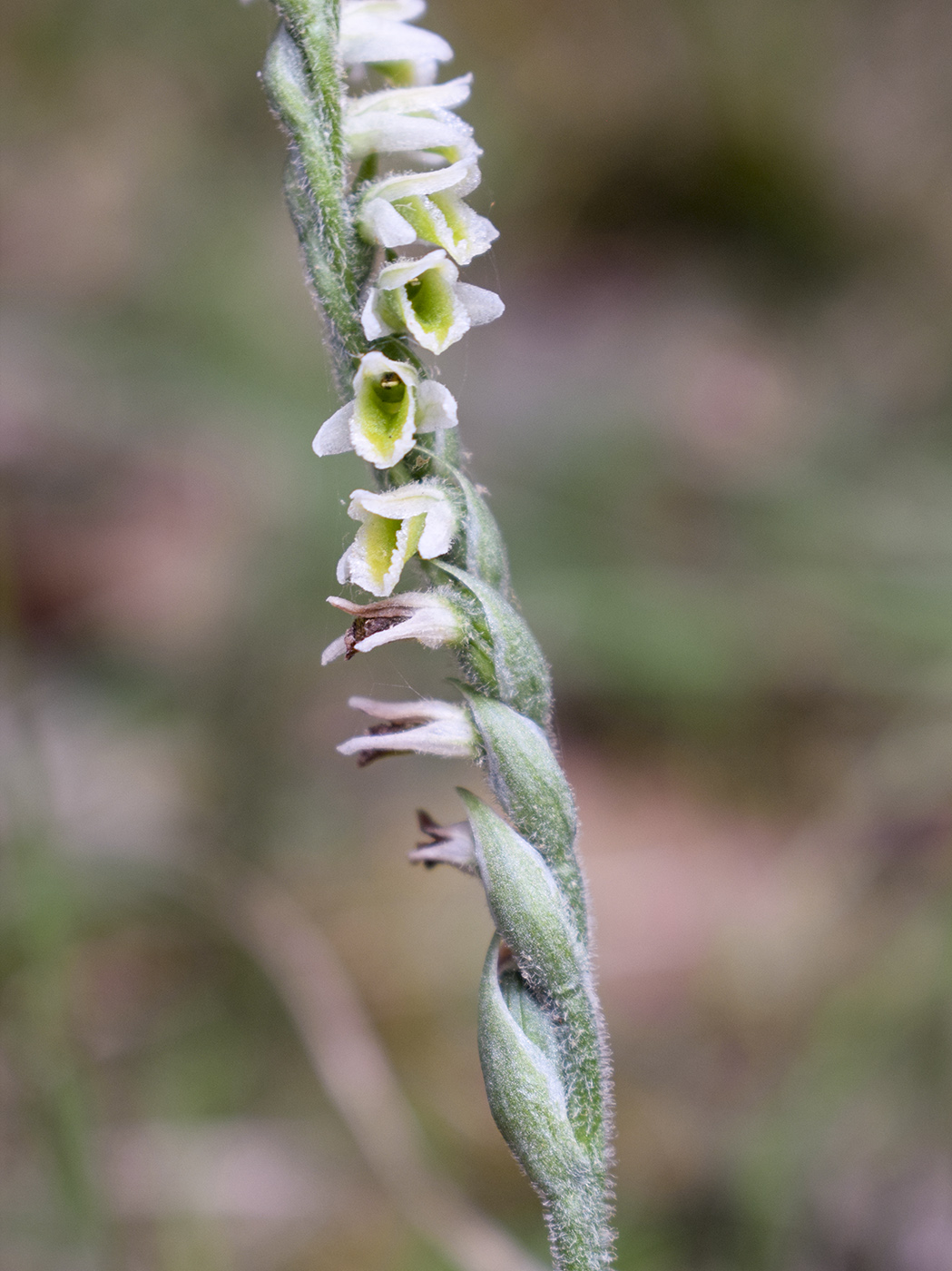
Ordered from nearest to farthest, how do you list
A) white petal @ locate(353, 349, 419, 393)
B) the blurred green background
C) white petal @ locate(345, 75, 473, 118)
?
1. white petal @ locate(353, 349, 419, 393)
2. white petal @ locate(345, 75, 473, 118)
3. the blurred green background

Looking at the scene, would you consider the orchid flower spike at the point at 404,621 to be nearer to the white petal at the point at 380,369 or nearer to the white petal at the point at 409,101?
the white petal at the point at 380,369

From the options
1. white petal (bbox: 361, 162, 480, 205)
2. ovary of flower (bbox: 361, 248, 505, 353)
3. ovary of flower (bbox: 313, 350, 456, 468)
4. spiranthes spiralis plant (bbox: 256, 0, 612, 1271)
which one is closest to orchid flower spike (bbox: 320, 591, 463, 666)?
spiranthes spiralis plant (bbox: 256, 0, 612, 1271)

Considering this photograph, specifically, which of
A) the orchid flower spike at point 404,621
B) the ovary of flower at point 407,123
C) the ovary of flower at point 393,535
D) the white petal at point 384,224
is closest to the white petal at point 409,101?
the ovary of flower at point 407,123

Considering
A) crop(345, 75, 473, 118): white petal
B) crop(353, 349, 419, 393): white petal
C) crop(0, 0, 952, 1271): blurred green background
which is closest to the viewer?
crop(353, 349, 419, 393): white petal

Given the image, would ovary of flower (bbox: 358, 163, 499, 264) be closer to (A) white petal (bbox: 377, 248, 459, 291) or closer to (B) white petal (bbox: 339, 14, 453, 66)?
(A) white petal (bbox: 377, 248, 459, 291)

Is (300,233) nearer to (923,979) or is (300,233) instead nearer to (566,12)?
(923,979)

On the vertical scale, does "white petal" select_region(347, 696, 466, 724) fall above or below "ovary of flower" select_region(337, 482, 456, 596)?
below

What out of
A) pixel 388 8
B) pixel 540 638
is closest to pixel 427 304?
pixel 388 8
